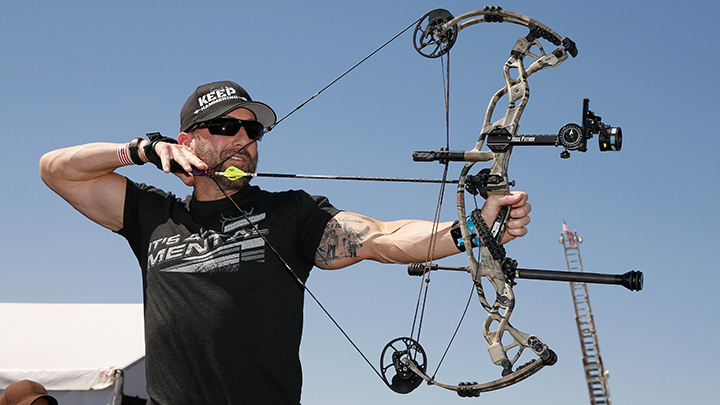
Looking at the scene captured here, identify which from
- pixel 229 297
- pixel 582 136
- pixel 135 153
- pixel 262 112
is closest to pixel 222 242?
pixel 229 297

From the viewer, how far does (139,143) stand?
3531 mm

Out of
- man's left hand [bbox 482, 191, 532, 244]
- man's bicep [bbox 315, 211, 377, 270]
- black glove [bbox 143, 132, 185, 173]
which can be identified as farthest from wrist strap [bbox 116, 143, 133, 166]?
man's left hand [bbox 482, 191, 532, 244]

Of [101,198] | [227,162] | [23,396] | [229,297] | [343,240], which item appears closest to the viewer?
[229,297]

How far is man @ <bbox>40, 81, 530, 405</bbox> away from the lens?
304cm

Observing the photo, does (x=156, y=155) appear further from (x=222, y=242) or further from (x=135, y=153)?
(x=222, y=242)

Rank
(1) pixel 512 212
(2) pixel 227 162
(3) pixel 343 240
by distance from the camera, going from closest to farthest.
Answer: (1) pixel 512 212 < (3) pixel 343 240 < (2) pixel 227 162

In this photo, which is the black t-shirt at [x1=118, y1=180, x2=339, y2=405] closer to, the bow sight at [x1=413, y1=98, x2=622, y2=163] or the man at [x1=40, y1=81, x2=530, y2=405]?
the man at [x1=40, y1=81, x2=530, y2=405]

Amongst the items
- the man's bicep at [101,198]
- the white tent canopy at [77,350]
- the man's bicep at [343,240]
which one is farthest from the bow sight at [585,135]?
the white tent canopy at [77,350]

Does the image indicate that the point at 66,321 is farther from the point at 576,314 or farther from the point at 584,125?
the point at 576,314

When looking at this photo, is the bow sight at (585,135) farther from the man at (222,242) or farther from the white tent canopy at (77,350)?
the white tent canopy at (77,350)

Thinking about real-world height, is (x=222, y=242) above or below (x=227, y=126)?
below

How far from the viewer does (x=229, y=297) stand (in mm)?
3104

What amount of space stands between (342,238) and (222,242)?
0.55m

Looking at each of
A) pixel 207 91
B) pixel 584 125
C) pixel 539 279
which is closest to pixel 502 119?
pixel 584 125
